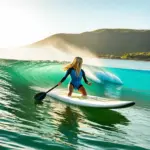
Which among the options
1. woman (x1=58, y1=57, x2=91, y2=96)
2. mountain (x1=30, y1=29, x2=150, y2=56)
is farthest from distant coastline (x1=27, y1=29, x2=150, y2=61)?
woman (x1=58, y1=57, x2=91, y2=96)

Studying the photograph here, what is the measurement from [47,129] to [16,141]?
134 centimetres

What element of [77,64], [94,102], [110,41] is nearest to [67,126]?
[94,102]

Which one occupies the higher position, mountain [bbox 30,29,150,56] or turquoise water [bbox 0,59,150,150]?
mountain [bbox 30,29,150,56]

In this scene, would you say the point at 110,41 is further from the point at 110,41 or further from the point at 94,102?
the point at 94,102

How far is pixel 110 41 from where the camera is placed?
150 metres

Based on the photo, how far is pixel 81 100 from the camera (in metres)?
10.8

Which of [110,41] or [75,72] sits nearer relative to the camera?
[75,72]

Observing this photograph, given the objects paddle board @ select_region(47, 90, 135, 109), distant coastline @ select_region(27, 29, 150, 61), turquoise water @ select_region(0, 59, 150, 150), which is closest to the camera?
turquoise water @ select_region(0, 59, 150, 150)

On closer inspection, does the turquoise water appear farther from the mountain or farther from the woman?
the mountain

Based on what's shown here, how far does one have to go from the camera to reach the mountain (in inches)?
5551

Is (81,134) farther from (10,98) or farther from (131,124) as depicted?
(10,98)

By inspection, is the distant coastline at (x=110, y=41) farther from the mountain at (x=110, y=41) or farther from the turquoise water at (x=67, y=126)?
the turquoise water at (x=67, y=126)

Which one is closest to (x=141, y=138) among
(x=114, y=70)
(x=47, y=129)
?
(x=47, y=129)

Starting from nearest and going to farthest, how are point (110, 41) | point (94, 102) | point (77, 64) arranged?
point (94, 102) → point (77, 64) → point (110, 41)
